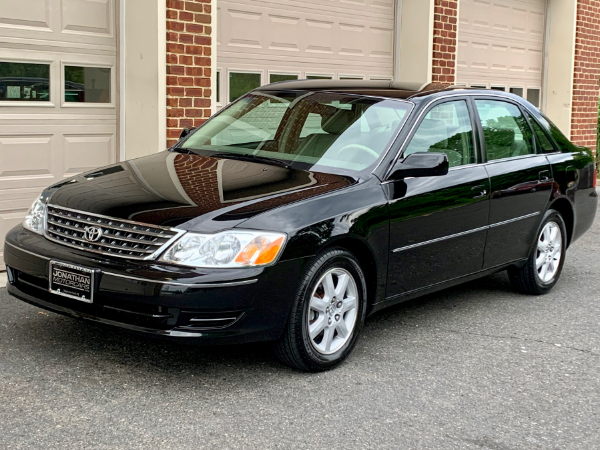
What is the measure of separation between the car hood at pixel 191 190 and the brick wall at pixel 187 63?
2719 mm

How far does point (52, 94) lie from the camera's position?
766 cm

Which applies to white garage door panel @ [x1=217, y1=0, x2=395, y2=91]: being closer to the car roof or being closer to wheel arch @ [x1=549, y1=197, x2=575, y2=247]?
the car roof

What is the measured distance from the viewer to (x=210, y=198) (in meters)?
4.76

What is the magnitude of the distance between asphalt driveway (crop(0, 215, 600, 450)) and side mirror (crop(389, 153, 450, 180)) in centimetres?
108

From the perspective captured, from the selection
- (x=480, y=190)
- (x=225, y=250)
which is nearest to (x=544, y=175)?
(x=480, y=190)

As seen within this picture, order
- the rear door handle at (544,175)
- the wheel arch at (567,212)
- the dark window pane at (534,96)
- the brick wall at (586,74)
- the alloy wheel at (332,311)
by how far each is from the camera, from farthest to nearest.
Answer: the brick wall at (586,74), the dark window pane at (534,96), the wheel arch at (567,212), the rear door handle at (544,175), the alloy wheel at (332,311)

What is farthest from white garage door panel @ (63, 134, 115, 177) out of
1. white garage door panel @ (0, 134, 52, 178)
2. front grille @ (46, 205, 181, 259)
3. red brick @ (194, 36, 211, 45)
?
front grille @ (46, 205, 181, 259)

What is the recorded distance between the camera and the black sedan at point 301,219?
14.6 ft

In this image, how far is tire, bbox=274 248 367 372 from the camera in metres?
4.73

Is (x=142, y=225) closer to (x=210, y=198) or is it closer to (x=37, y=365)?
(x=210, y=198)

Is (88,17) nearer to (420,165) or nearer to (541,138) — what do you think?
(420,165)

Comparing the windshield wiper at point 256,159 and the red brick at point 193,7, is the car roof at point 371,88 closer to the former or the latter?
the windshield wiper at point 256,159

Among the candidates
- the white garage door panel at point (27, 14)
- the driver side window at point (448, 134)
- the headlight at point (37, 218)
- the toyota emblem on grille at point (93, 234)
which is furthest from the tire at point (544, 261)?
the white garage door panel at point (27, 14)

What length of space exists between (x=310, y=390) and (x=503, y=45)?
9962 mm
